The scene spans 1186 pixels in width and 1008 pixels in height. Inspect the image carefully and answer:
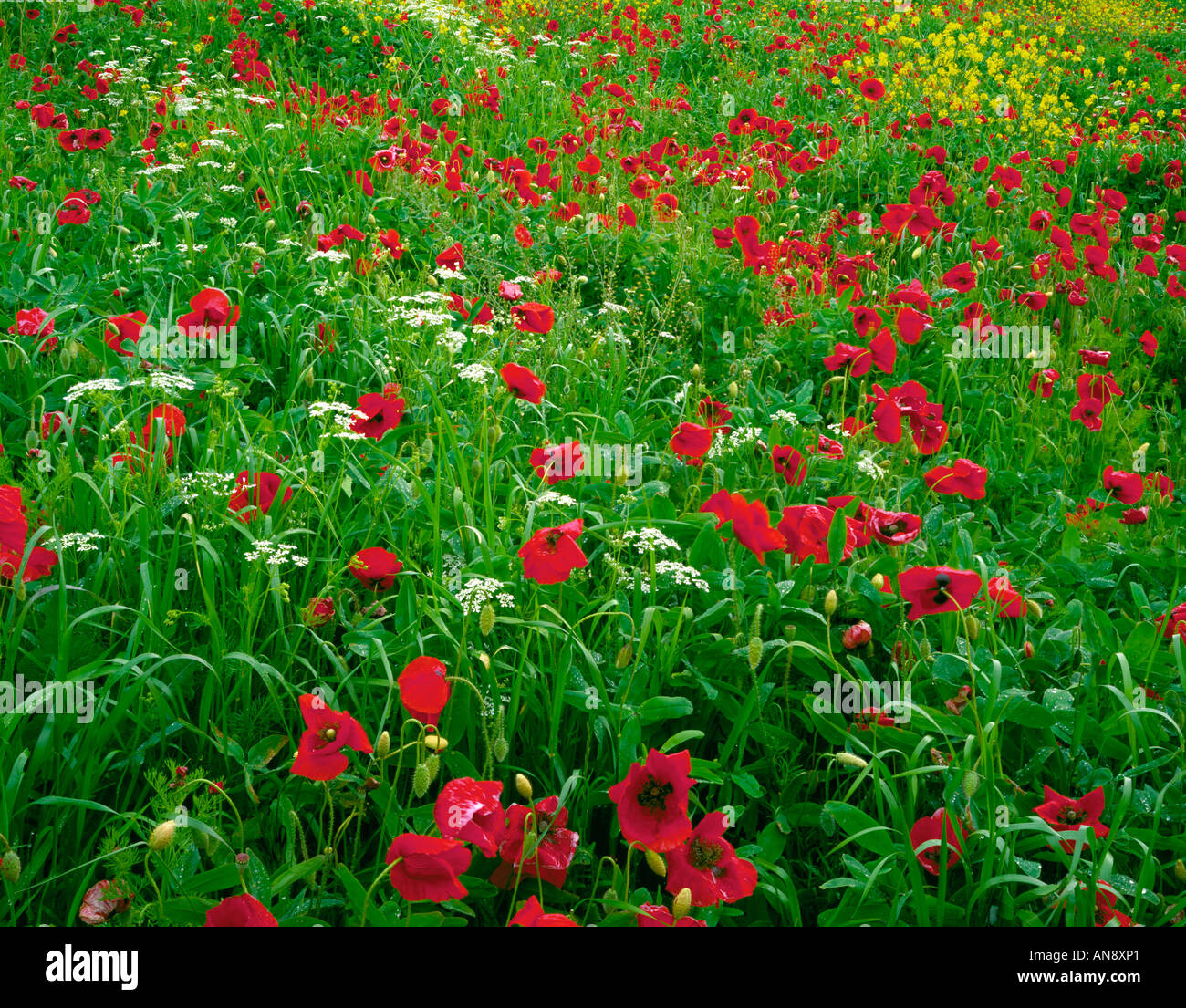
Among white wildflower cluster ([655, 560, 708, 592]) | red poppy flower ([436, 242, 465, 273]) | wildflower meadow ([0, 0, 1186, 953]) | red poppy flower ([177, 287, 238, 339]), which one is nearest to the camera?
wildflower meadow ([0, 0, 1186, 953])

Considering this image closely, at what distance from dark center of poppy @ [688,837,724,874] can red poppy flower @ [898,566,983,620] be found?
0.59 metres

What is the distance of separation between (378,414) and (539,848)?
4.06 feet

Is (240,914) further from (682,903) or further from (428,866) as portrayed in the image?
(682,903)

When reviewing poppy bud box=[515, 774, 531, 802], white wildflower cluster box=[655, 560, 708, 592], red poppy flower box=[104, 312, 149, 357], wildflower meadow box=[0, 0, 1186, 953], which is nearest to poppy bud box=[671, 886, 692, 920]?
wildflower meadow box=[0, 0, 1186, 953]

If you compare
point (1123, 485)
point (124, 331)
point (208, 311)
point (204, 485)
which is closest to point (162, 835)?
point (204, 485)

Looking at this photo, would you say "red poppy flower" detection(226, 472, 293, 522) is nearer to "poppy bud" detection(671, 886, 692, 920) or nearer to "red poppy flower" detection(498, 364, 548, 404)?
"red poppy flower" detection(498, 364, 548, 404)

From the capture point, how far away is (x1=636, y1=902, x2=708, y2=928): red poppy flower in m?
1.32

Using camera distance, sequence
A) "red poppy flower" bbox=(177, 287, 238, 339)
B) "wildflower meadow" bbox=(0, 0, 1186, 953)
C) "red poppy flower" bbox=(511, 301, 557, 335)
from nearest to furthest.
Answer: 1. "wildflower meadow" bbox=(0, 0, 1186, 953)
2. "red poppy flower" bbox=(177, 287, 238, 339)
3. "red poppy flower" bbox=(511, 301, 557, 335)

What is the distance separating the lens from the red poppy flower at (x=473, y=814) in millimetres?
1312

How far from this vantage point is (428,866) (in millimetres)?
1249

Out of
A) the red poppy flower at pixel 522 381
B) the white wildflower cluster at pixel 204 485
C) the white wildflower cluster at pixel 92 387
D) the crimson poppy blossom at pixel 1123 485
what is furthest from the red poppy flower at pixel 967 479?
the white wildflower cluster at pixel 92 387

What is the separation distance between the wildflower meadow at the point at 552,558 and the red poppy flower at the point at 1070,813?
11 mm
